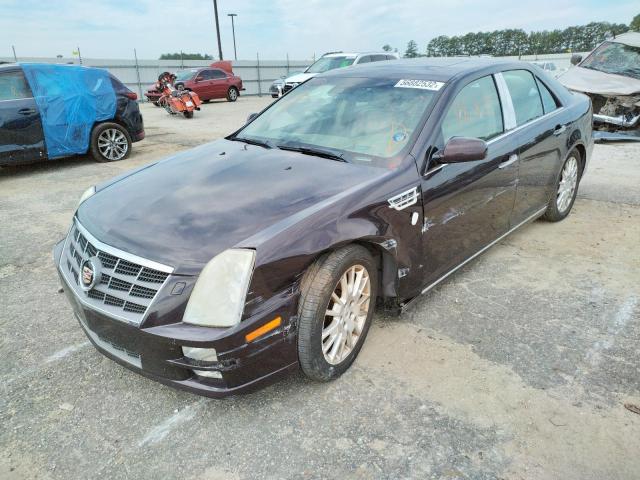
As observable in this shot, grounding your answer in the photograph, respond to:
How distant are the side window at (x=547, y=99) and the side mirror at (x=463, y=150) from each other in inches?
70.1

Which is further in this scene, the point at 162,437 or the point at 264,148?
the point at 264,148

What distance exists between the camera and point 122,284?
212 cm

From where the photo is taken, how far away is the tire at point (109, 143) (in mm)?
7934

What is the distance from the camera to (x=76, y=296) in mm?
2287

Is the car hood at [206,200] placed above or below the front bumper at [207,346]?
above

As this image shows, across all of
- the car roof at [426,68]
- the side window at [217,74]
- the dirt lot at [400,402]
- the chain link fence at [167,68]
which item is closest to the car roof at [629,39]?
the car roof at [426,68]

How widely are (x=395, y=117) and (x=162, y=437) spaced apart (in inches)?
87.7

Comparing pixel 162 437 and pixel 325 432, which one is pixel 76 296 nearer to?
pixel 162 437

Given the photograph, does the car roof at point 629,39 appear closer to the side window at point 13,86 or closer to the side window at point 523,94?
the side window at point 523,94

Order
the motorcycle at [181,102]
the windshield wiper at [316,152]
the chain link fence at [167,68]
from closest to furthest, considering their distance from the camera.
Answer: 1. the windshield wiper at [316,152]
2. the motorcycle at [181,102]
3. the chain link fence at [167,68]

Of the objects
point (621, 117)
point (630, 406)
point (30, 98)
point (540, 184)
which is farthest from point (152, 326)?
point (621, 117)

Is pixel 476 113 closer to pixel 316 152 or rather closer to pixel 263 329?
pixel 316 152

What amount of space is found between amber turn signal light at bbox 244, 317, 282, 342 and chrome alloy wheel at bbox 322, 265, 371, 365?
0.33 meters

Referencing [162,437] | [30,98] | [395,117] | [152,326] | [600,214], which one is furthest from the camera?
[30,98]
